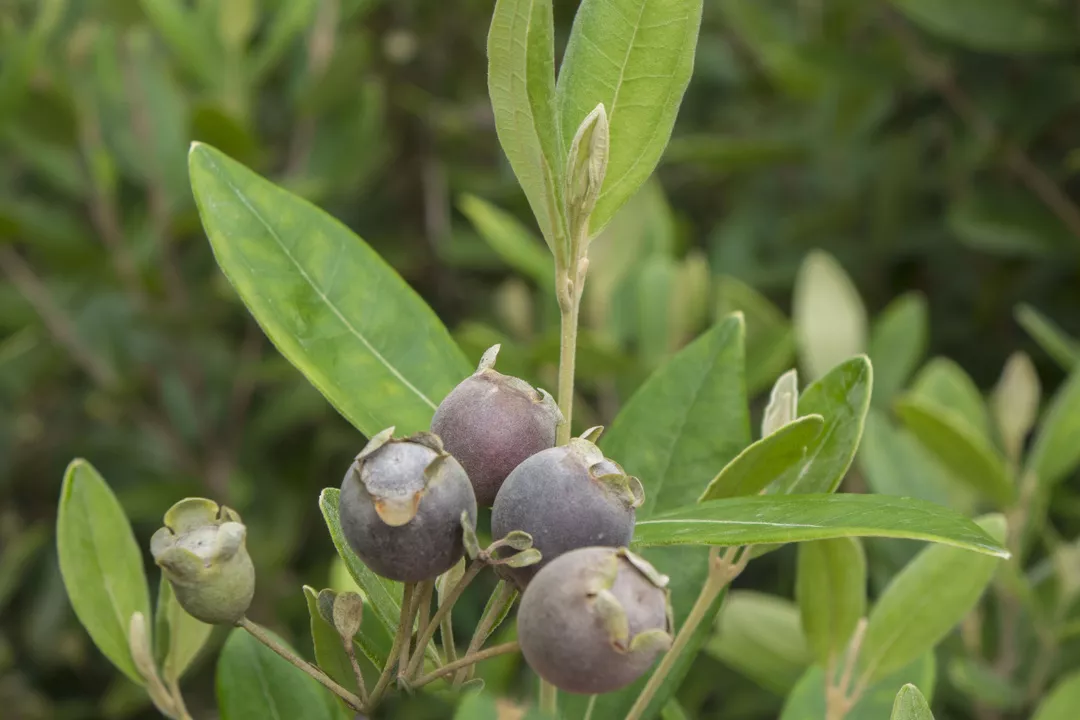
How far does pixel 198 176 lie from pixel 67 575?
0.38 metres

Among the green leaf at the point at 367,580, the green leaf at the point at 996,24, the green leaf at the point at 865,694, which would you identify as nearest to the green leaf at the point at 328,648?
the green leaf at the point at 367,580

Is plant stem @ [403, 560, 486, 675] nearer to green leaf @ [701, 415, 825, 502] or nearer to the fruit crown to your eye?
the fruit crown

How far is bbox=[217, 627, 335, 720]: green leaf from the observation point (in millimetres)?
944

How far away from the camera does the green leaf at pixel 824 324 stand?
1.70 metres

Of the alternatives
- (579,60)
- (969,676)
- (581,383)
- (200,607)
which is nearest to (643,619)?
(200,607)

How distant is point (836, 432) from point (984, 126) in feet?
5.15

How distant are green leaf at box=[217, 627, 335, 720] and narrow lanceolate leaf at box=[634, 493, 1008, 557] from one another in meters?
0.36

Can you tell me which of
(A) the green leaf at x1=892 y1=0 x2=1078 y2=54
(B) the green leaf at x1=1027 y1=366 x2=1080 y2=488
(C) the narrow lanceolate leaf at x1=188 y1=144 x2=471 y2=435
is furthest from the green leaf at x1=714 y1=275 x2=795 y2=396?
(C) the narrow lanceolate leaf at x1=188 y1=144 x2=471 y2=435

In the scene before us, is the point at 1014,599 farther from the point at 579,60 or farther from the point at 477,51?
the point at 477,51

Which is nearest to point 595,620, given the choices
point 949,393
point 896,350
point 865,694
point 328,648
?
point 328,648

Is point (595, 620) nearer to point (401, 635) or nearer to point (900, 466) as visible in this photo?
point (401, 635)

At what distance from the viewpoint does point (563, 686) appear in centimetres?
60

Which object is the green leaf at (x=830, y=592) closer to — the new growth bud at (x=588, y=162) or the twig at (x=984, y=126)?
the new growth bud at (x=588, y=162)

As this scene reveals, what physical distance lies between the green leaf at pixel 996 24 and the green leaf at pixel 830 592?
1292 millimetres
